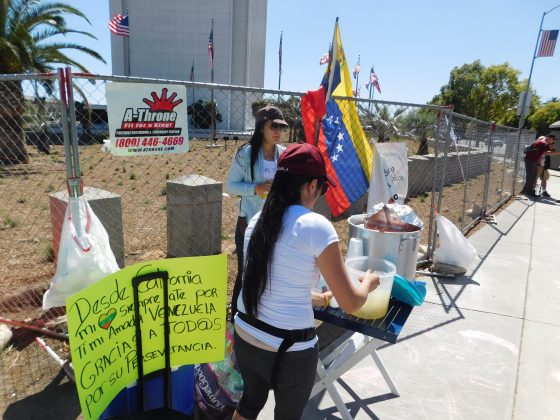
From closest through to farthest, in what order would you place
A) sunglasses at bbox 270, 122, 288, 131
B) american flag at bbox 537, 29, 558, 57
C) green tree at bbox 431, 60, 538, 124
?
1. sunglasses at bbox 270, 122, 288, 131
2. american flag at bbox 537, 29, 558, 57
3. green tree at bbox 431, 60, 538, 124

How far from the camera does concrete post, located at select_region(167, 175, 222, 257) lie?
5270 millimetres

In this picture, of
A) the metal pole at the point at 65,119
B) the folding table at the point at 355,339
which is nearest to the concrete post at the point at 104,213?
the metal pole at the point at 65,119

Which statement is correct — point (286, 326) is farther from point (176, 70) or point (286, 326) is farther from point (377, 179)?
point (176, 70)

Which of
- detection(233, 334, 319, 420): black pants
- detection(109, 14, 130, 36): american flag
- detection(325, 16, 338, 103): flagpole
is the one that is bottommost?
detection(233, 334, 319, 420): black pants

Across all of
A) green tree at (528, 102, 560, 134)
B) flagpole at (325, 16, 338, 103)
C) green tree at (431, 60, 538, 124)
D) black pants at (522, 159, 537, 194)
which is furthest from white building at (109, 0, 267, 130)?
flagpole at (325, 16, 338, 103)

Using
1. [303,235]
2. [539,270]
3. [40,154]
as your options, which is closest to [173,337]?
[303,235]

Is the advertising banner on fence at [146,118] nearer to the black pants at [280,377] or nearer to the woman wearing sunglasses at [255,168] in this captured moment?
the woman wearing sunglasses at [255,168]

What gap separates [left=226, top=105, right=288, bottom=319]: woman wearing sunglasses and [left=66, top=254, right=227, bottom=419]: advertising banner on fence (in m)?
0.87

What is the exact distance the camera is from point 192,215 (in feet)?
17.5

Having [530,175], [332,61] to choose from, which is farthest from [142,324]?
[530,175]

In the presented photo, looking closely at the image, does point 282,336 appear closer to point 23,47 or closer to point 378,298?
point 378,298

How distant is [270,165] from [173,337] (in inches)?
61.5

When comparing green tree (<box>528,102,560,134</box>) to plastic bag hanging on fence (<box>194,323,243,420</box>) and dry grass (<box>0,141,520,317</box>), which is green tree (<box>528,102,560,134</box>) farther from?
plastic bag hanging on fence (<box>194,323,243,420</box>)

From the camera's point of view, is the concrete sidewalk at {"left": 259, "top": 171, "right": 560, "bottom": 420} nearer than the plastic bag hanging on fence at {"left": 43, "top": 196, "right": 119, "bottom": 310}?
No
